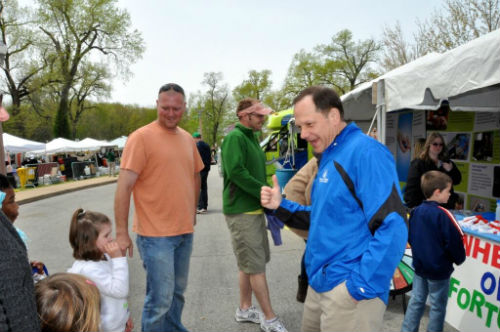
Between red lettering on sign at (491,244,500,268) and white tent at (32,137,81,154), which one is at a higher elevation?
white tent at (32,137,81,154)

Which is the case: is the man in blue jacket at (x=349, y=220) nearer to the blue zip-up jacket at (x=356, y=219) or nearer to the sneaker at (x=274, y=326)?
the blue zip-up jacket at (x=356, y=219)

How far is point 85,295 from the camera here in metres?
1.44

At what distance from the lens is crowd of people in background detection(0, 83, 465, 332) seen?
1.44 meters

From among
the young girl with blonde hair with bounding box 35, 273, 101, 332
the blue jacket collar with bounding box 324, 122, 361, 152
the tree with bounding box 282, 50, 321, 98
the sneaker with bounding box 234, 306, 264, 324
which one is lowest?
the sneaker with bounding box 234, 306, 264, 324

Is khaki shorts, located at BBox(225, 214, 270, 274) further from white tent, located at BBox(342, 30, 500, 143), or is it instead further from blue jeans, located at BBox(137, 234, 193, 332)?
white tent, located at BBox(342, 30, 500, 143)

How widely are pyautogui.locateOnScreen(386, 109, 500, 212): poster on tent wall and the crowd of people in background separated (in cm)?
91

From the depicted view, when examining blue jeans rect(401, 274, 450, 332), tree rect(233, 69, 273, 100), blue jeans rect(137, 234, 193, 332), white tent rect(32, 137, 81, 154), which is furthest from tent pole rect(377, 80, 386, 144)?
tree rect(233, 69, 273, 100)

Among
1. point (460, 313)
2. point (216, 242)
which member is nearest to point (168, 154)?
point (460, 313)

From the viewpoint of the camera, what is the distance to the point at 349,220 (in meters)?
1.61

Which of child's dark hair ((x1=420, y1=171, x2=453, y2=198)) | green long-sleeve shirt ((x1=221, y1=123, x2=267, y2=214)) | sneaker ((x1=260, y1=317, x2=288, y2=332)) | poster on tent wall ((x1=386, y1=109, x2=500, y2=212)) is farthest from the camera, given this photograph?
poster on tent wall ((x1=386, y1=109, x2=500, y2=212))

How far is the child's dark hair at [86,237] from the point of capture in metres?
2.28

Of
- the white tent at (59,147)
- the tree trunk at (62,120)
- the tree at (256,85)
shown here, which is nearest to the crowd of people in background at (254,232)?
the white tent at (59,147)

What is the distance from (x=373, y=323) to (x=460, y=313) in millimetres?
2158

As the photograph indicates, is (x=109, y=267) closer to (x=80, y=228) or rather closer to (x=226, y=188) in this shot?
(x=80, y=228)
